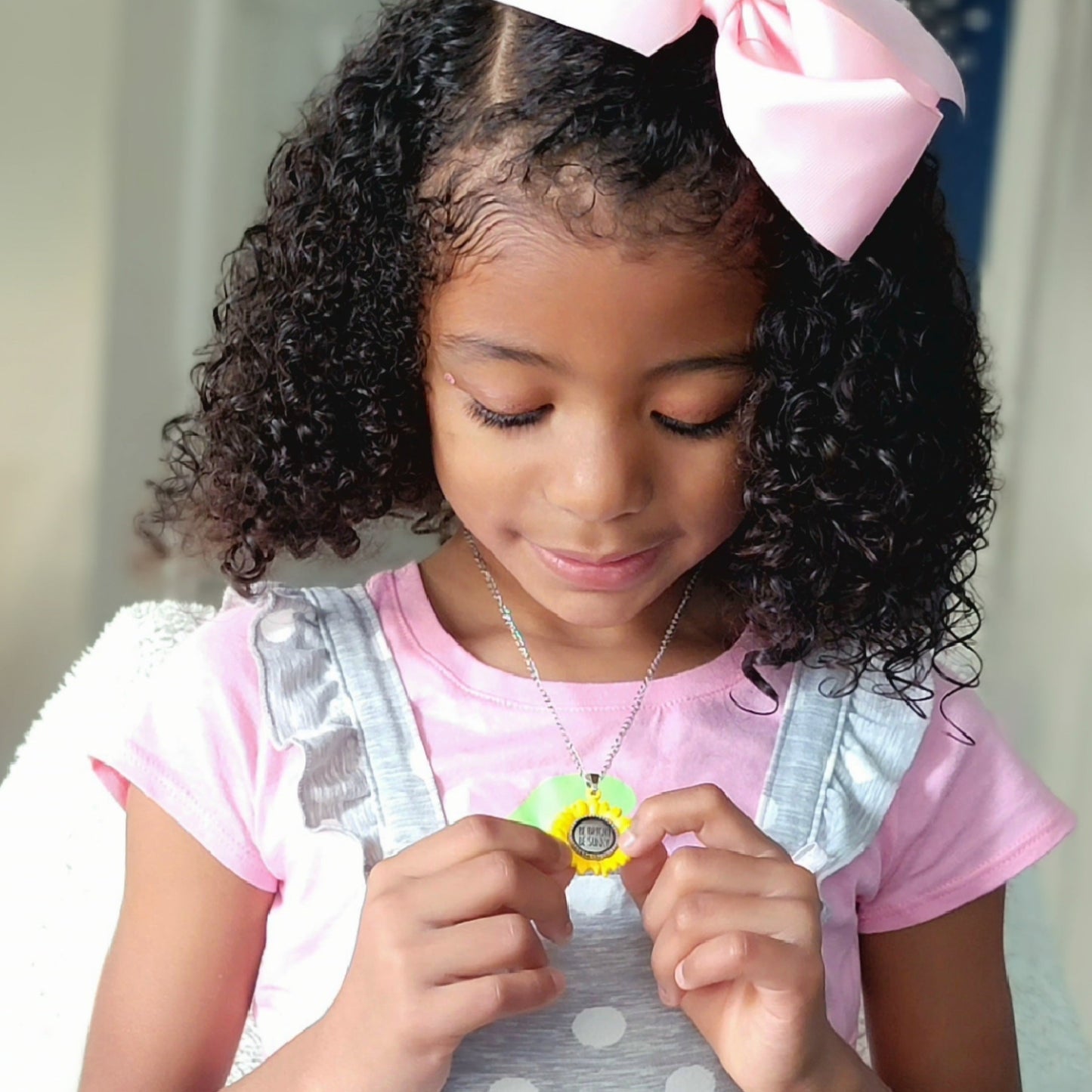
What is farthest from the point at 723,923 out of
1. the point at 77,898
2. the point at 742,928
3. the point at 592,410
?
the point at 77,898

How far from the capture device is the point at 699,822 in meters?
0.68

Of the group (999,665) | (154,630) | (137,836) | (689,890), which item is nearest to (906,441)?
(689,890)

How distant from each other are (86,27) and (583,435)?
121 centimetres

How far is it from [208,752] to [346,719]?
0.22 ft

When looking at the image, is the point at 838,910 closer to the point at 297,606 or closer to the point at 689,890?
the point at 689,890

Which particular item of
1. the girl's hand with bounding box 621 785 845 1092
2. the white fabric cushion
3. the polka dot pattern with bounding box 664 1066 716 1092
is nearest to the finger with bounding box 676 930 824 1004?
the girl's hand with bounding box 621 785 845 1092

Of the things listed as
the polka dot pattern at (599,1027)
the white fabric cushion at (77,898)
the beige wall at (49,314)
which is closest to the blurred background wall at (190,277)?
the beige wall at (49,314)

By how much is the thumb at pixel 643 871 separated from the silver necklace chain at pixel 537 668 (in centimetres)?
6

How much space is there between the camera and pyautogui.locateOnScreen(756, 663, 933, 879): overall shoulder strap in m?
0.78

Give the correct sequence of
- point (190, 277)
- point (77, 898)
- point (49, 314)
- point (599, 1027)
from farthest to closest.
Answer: point (190, 277) → point (49, 314) → point (77, 898) → point (599, 1027)

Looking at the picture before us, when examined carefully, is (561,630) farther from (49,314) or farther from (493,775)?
(49,314)

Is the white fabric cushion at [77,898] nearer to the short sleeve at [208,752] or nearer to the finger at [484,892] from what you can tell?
the short sleeve at [208,752]

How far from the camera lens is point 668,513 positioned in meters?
0.72

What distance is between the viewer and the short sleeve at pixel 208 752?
78 centimetres
